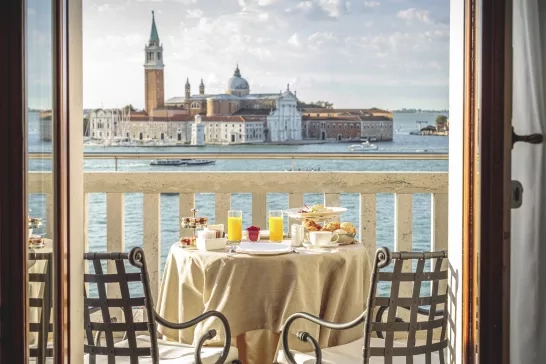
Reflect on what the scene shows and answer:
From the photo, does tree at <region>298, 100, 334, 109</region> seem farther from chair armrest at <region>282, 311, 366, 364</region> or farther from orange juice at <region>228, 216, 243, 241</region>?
chair armrest at <region>282, 311, 366, 364</region>

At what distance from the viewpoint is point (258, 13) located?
21.2 meters

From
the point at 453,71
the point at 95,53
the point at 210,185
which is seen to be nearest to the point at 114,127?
the point at 95,53

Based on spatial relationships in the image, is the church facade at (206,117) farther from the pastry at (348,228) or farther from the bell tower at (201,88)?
the pastry at (348,228)

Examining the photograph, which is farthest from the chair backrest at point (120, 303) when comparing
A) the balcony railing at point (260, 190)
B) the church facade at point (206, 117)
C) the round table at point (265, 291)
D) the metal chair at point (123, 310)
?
the church facade at point (206, 117)

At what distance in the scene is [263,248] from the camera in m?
2.58

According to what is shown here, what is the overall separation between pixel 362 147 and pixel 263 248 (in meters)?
14.2

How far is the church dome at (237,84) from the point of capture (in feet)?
64.9

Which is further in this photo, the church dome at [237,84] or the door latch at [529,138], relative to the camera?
the church dome at [237,84]

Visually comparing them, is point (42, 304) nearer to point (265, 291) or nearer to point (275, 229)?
point (265, 291)

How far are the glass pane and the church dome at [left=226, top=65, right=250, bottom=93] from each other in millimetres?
18355

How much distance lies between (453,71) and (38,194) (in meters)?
1.16

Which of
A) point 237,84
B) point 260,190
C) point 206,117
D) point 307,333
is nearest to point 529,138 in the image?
point 307,333

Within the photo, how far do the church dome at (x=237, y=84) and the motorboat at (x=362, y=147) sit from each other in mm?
4528

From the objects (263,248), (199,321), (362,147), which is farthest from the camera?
(362,147)
